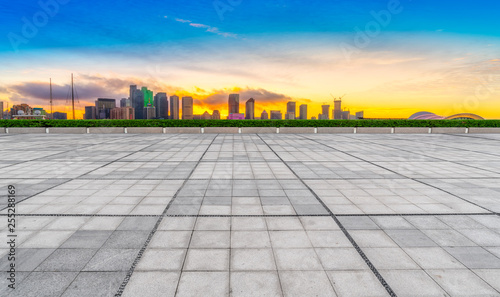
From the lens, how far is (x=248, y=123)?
2911 cm

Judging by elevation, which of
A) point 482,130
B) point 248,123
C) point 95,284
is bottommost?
point 95,284

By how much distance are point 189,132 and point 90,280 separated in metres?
24.5

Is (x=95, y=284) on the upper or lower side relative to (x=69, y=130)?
lower

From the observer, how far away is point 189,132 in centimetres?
2747

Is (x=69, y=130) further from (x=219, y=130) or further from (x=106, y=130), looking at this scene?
(x=219, y=130)

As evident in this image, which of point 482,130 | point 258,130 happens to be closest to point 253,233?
point 258,130

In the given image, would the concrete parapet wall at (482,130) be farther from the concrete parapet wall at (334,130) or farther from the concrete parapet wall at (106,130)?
the concrete parapet wall at (106,130)

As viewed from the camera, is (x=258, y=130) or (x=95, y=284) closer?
(x=95, y=284)

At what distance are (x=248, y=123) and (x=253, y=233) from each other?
81.0 ft

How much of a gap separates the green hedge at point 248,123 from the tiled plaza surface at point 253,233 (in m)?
19.6

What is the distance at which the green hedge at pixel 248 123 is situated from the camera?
28.1m

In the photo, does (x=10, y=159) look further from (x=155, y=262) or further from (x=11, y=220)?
(x=155, y=262)

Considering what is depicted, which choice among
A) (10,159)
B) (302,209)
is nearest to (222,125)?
(10,159)

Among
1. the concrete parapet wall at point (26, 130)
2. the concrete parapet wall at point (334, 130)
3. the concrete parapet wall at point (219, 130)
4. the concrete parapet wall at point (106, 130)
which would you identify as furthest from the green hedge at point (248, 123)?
the concrete parapet wall at point (106, 130)
